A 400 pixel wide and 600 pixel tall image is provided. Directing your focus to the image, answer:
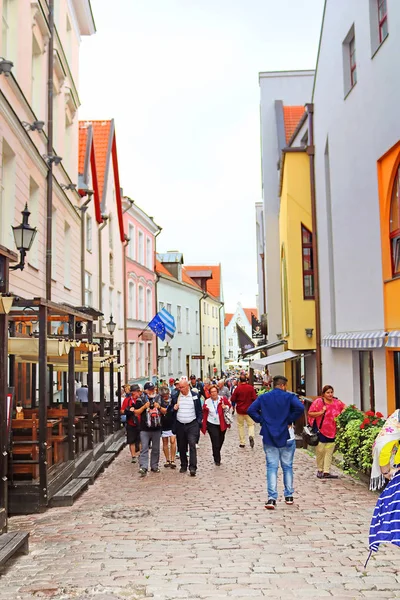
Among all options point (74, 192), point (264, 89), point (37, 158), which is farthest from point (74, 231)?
point (264, 89)

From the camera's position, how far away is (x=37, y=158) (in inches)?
601

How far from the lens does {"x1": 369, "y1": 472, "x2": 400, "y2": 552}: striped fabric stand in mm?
4773

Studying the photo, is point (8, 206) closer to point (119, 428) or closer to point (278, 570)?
point (119, 428)

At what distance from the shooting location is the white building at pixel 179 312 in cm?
4091

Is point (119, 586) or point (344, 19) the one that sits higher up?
point (344, 19)

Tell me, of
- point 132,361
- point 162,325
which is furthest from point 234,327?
point 162,325

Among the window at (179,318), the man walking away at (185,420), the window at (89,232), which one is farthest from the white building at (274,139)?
the man walking away at (185,420)

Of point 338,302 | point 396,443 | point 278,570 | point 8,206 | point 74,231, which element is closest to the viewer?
point 396,443

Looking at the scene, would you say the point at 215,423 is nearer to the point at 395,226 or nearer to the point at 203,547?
the point at 395,226

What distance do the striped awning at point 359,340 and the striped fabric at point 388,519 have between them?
629cm

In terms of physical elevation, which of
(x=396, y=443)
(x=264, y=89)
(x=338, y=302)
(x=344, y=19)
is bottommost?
(x=396, y=443)

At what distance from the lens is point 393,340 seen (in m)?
10.3

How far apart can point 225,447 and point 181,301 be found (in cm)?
3053

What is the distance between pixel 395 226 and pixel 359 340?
224 cm
